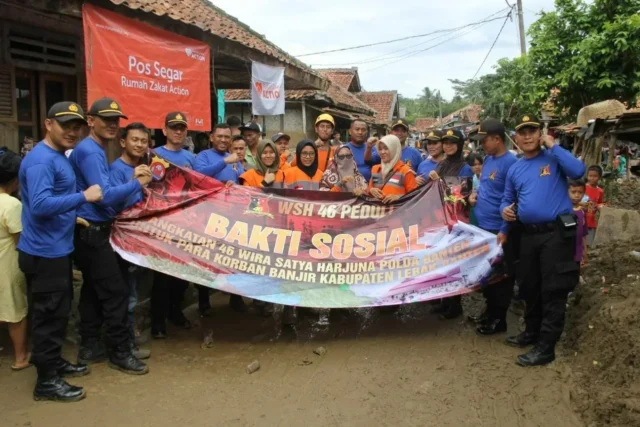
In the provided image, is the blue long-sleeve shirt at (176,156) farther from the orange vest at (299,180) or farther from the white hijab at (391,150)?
the white hijab at (391,150)

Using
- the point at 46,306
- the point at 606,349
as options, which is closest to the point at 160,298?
the point at 46,306

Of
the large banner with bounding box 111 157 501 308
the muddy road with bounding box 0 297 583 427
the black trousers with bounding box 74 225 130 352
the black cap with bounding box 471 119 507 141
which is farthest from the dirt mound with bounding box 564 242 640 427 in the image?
A: the black trousers with bounding box 74 225 130 352

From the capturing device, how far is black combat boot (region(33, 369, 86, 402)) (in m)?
3.44

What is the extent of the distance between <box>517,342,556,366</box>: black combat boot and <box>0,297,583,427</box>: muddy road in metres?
0.07

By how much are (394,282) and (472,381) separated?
3.55 feet

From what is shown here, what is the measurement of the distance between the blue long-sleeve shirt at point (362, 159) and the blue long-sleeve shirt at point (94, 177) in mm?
2658

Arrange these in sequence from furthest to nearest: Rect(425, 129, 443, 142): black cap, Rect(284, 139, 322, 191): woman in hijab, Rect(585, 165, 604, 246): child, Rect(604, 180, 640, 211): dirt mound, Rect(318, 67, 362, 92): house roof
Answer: Rect(318, 67, 362, 92): house roof < Rect(604, 180, 640, 211): dirt mound < Rect(585, 165, 604, 246): child < Rect(425, 129, 443, 142): black cap < Rect(284, 139, 322, 191): woman in hijab

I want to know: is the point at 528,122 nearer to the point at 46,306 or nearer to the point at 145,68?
the point at 46,306

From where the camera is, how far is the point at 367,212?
185 inches

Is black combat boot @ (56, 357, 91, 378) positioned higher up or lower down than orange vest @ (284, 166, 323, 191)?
lower down

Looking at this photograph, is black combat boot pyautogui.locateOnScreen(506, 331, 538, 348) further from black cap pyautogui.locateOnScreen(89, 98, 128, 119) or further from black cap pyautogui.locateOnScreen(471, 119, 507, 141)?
black cap pyautogui.locateOnScreen(89, 98, 128, 119)

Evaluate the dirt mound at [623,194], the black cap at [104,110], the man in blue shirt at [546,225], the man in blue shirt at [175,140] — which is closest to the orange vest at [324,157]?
the man in blue shirt at [175,140]

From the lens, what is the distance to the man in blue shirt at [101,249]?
145 inches

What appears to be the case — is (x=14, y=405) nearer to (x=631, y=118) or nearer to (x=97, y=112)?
(x=97, y=112)
